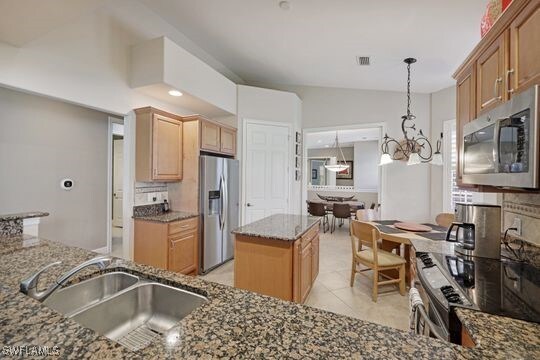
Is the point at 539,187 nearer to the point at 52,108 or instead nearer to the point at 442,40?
the point at 442,40

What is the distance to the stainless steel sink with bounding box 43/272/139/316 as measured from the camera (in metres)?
1.11

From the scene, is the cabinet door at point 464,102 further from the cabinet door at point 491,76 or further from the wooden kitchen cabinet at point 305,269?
the wooden kitchen cabinet at point 305,269

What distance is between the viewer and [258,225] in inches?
101

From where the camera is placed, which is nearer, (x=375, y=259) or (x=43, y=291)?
(x=43, y=291)

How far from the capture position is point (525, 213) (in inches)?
63.4

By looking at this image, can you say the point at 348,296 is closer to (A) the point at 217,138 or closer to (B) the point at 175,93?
(A) the point at 217,138

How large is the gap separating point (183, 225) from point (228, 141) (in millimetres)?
1584

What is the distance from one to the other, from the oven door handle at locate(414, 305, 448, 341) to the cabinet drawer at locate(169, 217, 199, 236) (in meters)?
2.53

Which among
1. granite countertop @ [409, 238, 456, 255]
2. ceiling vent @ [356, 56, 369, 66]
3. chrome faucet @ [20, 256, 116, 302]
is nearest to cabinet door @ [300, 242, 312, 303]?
granite countertop @ [409, 238, 456, 255]

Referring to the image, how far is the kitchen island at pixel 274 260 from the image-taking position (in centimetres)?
217

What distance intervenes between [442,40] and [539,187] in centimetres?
245

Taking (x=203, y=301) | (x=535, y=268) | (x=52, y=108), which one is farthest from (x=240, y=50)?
(x=535, y=268)

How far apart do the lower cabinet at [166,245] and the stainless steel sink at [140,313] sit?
1.80 meters

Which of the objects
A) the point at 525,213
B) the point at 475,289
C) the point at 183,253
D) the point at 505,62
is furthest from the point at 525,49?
the point at 183,253
